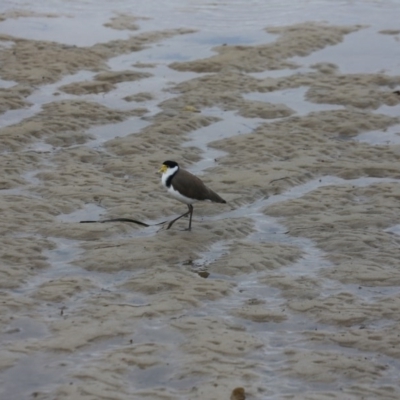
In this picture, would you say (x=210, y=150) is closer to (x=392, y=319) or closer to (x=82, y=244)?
(x=82, y=244)

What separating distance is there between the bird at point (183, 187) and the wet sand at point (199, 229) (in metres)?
0.42

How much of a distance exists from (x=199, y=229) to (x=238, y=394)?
4.35m

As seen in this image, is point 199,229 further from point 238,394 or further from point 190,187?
point 238,394

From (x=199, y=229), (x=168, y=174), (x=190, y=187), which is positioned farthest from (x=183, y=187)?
(x=199, y=229)

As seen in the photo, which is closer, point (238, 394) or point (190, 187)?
point (238, 394)

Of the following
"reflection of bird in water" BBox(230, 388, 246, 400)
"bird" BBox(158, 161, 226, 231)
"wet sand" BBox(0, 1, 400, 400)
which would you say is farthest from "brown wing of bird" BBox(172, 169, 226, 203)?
"reflection of bird in water" BBox(230, 388, 246, 400)

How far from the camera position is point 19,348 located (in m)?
9.05

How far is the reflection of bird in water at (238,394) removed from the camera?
26.9 feet

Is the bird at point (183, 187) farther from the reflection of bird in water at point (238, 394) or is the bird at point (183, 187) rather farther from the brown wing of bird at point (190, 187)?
the reflection of bird in water at point (238, 394)

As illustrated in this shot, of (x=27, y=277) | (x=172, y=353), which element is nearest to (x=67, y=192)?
(x=27, y=277)

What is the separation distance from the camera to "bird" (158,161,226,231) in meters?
12.1

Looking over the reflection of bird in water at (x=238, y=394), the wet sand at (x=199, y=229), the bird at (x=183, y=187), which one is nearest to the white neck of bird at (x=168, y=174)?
the bird at (x=183, y=187)

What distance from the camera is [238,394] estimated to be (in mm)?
8227

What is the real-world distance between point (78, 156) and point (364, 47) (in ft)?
32.1
